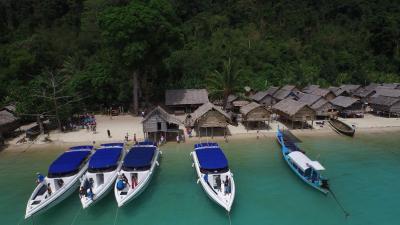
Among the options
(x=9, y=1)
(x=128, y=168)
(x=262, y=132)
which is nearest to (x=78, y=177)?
(x=128, y=168)

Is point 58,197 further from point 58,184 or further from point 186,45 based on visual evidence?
point 186,45

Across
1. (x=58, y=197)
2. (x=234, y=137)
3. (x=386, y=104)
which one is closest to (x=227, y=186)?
(x=58, y=197)

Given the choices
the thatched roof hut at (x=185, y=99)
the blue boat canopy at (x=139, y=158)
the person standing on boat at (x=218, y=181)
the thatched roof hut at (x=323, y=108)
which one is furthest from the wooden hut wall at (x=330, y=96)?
the blue boat canopy at (x=139, y=158)

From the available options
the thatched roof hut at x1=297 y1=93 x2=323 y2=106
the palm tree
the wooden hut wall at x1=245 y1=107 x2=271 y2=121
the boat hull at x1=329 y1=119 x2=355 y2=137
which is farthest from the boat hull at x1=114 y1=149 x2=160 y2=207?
the thatched roof hut at x1=297 y1=93 x2=323 y2=106

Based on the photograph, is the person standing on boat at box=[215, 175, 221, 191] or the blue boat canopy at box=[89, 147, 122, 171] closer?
the person standing on boat at box=[215, 175, 221, 191]

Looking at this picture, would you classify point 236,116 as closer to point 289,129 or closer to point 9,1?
point 289,129

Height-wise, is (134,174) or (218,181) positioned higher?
(134,174)

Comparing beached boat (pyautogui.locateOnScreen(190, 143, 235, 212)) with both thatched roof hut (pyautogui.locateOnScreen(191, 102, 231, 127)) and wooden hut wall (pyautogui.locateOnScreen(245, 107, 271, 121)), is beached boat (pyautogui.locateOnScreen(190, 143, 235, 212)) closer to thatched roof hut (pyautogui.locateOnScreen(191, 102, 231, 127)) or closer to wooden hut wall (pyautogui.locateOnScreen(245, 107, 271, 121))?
thatched roof hut (pyautogui.locateOnScreen(191, 102, 231, 127))

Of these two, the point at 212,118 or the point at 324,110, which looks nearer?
the point at 212,118
